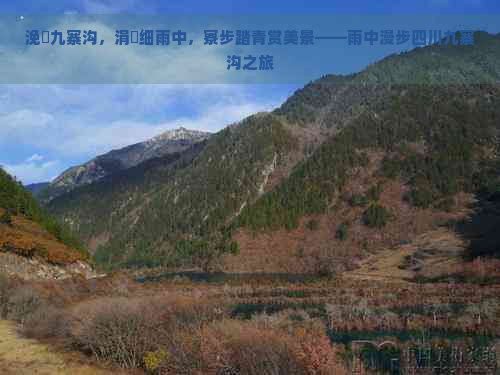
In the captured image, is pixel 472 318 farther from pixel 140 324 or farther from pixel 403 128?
pixel 403 128

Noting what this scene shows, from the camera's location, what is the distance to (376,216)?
112m

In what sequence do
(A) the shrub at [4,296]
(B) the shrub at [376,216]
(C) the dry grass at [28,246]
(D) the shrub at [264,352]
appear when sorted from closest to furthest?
(D) the shrub at [264,352] < (A) the shrub at [4,296] < (C) the dry grass at [28,246] < (B) the shrub at [376,216]

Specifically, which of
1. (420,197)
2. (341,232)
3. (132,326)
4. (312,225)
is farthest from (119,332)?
(420,197)

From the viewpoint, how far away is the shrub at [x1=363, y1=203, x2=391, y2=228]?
110244mm

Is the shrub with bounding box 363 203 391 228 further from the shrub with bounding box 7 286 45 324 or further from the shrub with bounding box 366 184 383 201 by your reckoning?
the shrub with bounding box 7 286 45 324

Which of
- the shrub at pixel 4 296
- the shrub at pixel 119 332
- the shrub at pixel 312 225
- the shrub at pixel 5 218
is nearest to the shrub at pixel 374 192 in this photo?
the shrub at pixel 312 225

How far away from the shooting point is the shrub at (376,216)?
4340 inches

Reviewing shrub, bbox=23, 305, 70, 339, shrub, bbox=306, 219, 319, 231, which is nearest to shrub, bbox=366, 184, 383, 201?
shrub, bbox=306, 219, 319, 231

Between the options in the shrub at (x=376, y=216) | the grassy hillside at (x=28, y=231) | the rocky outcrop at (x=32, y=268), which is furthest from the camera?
the shrub at (x=376, y=216)

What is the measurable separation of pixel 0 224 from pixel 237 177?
111066 millimetres

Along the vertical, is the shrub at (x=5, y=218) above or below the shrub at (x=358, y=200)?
below

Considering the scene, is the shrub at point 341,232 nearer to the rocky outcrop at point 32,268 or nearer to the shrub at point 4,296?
the rocky outcrop at point 32,268

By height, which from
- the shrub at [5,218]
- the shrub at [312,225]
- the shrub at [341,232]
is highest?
the shrub at [5,218]

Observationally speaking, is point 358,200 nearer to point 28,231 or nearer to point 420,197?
point 420,197
